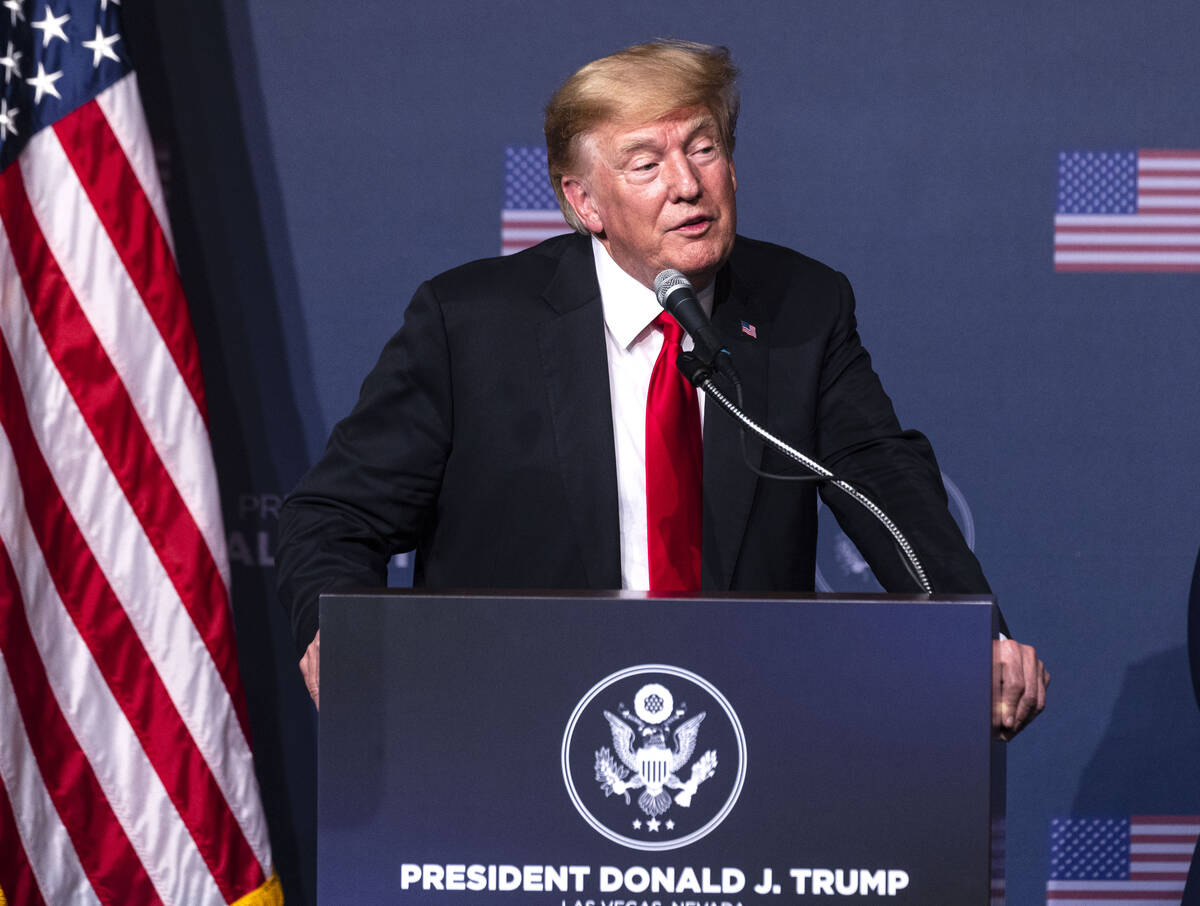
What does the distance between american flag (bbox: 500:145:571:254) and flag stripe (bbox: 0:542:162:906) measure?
1.14 m

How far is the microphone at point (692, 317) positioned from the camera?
133cm

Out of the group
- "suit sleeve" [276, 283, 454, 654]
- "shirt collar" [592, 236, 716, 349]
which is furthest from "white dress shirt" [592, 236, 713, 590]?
"suit sleeve" [276, 283, 454, 654]

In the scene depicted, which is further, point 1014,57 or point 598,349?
point 1014,57

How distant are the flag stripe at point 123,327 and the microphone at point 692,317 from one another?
4.40 feet

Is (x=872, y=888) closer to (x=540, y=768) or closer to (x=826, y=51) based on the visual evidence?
(x=540, y=768)

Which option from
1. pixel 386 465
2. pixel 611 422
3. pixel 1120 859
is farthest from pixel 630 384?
pixel 1120 859

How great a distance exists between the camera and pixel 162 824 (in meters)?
2.48

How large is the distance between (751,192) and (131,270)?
1.18 meters

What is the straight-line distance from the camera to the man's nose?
1736 mm

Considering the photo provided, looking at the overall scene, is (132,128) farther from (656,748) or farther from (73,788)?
(656,748)

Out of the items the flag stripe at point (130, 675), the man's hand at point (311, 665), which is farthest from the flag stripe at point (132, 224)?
the man's hand at point (311, 665)

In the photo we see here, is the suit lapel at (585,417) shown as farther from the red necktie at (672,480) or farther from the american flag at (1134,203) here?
the american flag at (1134,203)

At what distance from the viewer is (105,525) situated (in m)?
2.48

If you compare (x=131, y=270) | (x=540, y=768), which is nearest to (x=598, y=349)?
(x=540, y=768)
